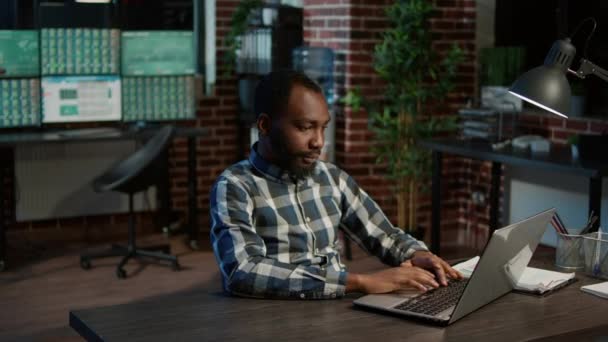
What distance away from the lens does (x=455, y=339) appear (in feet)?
6.42

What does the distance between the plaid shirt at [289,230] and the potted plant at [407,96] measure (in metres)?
3.10

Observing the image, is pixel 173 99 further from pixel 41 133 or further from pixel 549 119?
pixel 549 119

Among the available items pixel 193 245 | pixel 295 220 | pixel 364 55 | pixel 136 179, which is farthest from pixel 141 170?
pixel 295 220

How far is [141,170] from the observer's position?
544cm

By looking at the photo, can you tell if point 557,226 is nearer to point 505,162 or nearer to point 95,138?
point 505,162

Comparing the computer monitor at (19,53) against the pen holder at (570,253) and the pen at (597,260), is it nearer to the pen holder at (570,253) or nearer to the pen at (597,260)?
the pen holder at (570,253)

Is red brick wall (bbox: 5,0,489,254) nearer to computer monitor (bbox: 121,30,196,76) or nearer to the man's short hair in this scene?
computer monitor (bbox: 121,30,196,76)

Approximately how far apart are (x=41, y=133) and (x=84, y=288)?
1.18m

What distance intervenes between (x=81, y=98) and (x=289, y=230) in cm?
396

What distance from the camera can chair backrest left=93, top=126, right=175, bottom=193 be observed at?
214 inches

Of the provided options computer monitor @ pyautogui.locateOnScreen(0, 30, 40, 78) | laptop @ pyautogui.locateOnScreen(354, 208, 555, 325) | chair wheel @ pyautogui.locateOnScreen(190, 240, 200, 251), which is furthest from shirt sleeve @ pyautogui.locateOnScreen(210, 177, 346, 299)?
computer monitor @ pyautogui.locateOnScreen(0, 30, 40, 78)

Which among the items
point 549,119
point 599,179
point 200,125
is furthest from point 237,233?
point 200,125

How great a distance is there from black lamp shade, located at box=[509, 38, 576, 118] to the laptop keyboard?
0.48 meters

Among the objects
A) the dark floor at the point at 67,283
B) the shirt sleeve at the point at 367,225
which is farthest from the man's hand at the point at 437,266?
the dark floor at the point at 67,283
